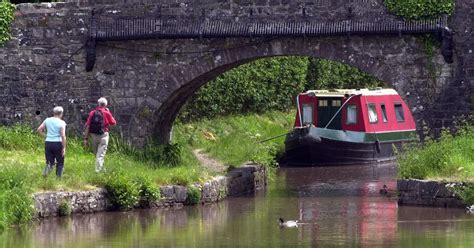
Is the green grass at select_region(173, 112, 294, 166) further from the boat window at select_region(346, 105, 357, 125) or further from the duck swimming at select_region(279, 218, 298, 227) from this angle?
the duck swimming at select_region(279, 218, 298, 227)

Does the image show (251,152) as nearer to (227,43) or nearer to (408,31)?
(227,43)

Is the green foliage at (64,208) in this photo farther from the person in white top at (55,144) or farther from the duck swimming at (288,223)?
the duck swimming at (288,223)

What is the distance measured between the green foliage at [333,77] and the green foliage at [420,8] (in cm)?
1567

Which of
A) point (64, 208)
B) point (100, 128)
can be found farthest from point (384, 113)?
point (64, 208)

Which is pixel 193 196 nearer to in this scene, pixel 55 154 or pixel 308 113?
pixel 55 154

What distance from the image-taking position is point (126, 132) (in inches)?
1079

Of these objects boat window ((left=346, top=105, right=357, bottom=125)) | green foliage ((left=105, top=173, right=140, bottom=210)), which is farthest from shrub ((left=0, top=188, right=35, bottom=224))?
boat window ((left=346, top=105, right=357, bottom=125))

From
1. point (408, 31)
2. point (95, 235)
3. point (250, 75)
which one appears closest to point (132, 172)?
point (95, 235)

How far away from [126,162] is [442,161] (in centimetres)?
591

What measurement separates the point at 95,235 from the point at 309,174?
43.9ft

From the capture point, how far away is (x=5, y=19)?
27.5 metres

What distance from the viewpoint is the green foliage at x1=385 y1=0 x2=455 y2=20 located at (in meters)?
25.0

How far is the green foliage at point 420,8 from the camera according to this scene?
25016mm

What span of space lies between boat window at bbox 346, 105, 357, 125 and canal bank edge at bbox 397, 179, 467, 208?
11911mm
